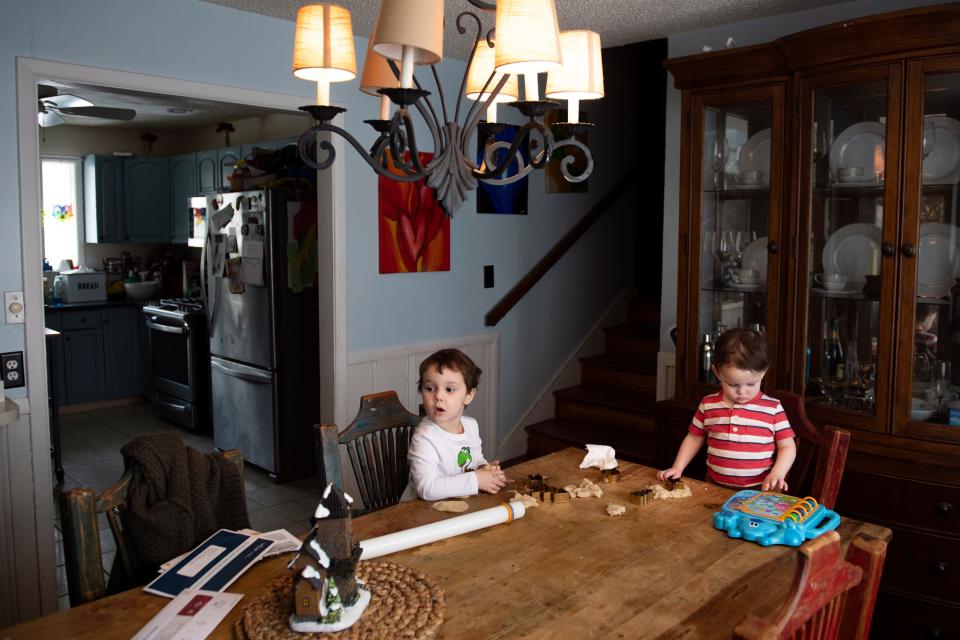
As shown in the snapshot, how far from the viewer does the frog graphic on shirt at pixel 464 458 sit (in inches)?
88.7

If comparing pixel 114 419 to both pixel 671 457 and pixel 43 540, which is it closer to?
pixel 43 540

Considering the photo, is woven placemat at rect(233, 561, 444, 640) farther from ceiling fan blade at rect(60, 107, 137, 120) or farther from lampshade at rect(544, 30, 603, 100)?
ceiling fan blade at rect(60, 107, 137, 120)

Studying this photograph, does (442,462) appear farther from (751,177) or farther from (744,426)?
(751,177)

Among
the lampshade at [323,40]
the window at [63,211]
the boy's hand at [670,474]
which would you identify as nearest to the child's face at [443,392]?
the boy's hand at [670,474]

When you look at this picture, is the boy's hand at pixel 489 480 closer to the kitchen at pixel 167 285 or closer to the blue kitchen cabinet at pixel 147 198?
the kitchen at pixel 167 285

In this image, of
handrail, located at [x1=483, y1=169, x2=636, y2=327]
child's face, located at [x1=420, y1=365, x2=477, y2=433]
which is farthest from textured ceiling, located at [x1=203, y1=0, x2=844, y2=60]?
child's face, located at [x1=420, y1=365, x2=477, y2=433]

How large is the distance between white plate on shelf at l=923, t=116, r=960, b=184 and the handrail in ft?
7.42

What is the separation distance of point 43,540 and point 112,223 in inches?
173

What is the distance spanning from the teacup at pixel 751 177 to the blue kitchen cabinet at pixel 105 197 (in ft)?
17.7

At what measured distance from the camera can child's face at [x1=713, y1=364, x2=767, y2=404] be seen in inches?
89.2

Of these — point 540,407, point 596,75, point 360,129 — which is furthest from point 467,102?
point 596,75

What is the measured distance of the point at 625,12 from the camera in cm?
322

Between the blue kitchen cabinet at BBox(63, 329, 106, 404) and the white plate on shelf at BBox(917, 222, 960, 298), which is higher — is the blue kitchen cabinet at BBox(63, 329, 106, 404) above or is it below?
below

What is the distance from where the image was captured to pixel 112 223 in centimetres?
665
